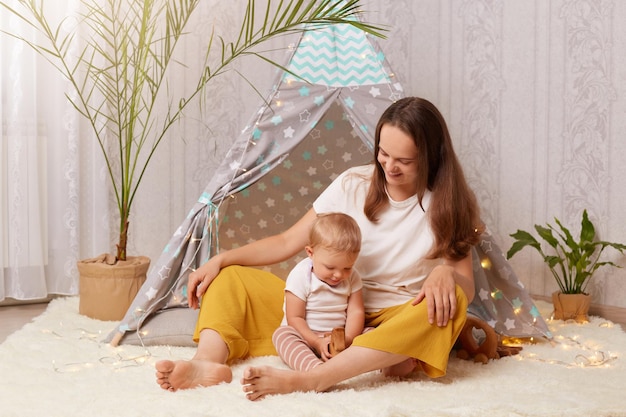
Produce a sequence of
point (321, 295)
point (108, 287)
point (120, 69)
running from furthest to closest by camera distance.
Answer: point (120, 69)
point (108, 287)
point (321, 295)

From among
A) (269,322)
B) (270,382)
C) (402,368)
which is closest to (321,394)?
(270,382)

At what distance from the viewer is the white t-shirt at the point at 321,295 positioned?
2.06m

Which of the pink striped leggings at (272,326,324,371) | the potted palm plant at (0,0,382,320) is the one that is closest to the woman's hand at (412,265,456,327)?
the pink striped leggings at (272,326,324,371)

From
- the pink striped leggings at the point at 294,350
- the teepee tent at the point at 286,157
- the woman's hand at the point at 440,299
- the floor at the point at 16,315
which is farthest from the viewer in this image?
the floor at the point at 16,315

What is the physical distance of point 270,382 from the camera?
5.80 ft

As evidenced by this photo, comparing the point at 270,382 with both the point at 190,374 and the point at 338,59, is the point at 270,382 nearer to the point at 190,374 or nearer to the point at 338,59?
the point at 190,374

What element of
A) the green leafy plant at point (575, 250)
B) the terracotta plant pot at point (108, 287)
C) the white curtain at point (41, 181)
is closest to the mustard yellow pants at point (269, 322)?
the terracotta plant pot at point (108, 287)

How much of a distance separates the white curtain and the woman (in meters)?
1.14

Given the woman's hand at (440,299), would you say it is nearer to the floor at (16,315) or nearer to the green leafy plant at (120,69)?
the green leafy plant at (120,69)

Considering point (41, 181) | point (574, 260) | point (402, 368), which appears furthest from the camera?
point (41, 181)

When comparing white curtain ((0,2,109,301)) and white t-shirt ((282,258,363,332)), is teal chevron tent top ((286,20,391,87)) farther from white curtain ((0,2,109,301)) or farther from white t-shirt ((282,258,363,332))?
white curtain ((0,2,109,301))

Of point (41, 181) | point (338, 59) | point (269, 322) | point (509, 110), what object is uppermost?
point (338, 59)

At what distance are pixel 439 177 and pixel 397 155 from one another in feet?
0.55

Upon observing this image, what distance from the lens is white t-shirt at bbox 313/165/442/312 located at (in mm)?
2111
